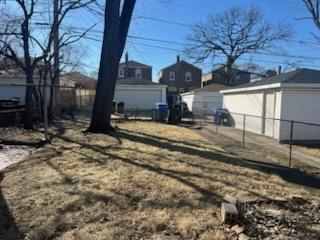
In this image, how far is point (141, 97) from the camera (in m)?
41.2

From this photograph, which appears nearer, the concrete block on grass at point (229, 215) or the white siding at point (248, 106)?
the concrete block on grass at point (229, 215)

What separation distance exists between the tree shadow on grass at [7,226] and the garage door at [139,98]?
3490cm

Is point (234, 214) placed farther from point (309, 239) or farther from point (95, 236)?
point (95, 236)

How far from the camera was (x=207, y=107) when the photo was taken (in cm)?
4400

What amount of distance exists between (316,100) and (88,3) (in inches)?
444

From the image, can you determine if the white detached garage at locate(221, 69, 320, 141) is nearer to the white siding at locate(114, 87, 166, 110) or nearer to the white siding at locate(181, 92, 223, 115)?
the white siding at locate(114, 87, 166, 110)

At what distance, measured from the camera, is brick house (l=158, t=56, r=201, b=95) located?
7250cm

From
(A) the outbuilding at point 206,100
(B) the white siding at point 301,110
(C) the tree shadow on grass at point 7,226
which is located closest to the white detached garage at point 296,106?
(B) the white siding at point 301,110

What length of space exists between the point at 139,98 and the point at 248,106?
57.8 feet

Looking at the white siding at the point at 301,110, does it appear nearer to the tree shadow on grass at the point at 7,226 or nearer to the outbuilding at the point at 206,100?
the tree shadow on grass at the point at 7,226

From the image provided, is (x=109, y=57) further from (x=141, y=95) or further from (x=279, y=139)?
(x=141, y=95)

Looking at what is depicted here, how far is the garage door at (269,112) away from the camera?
67.1 ft

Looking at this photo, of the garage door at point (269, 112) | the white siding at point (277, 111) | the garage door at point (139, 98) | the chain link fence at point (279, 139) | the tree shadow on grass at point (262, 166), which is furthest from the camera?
the garage door at point (139, 98)

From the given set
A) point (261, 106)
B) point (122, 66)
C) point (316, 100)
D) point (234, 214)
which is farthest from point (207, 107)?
point (234, 214)
